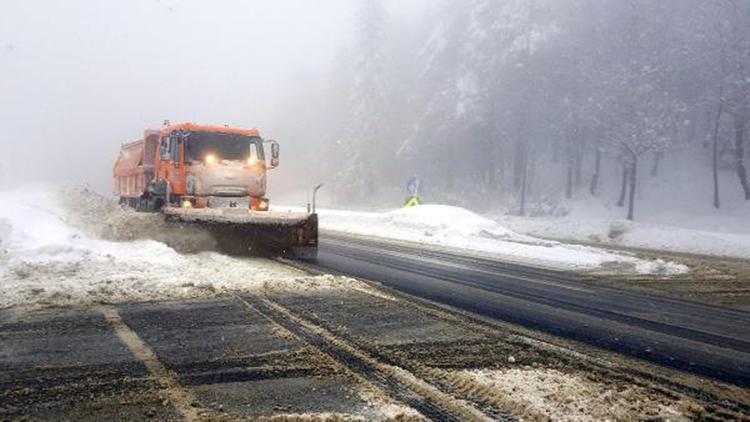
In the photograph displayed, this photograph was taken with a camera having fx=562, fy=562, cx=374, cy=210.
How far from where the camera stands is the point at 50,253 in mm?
8695

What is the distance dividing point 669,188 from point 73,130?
57448 millimetres

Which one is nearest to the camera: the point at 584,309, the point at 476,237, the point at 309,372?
the point at 309,372

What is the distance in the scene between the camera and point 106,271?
8.11m

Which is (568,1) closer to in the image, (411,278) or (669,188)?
(669,188)

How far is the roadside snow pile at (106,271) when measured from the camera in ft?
22.9

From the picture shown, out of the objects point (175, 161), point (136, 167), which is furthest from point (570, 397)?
point (136, 167)

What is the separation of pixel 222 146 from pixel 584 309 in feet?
30.4

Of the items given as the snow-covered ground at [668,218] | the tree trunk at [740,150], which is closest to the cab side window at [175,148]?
the snow-covered ground at [668,218]

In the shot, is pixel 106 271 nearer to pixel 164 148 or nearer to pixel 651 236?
pixel 164 148

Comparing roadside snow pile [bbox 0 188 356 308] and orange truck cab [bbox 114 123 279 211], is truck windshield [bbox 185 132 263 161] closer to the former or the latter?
orange truck cab [bbox 114 123 279 211]

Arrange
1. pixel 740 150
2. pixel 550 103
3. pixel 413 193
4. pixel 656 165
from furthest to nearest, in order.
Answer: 1. pixel 550 103
2. pixel 656 165
3. pixel 740 150
4. pixel 413 193

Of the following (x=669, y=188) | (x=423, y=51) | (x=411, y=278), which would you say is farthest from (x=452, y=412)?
(x=423, y=51)

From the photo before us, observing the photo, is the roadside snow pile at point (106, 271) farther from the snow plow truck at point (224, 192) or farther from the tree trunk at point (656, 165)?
the tree trunk at point (656, 165)

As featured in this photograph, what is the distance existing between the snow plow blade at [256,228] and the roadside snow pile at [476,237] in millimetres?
4935
